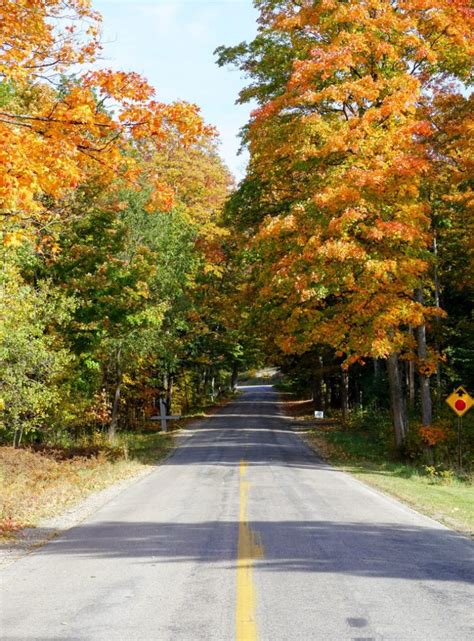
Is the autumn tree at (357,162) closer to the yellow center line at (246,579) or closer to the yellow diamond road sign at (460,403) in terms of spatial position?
the yellow diamond road sign at (460,403)

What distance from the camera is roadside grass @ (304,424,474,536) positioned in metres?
11.6

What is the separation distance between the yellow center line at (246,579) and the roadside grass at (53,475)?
3.51 meters

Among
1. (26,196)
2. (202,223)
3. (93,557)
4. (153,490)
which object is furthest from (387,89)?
(202,223)

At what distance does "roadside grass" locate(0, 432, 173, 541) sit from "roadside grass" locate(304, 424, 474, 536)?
6373 mm

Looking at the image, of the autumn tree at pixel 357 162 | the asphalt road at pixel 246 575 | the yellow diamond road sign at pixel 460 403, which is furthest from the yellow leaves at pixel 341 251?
the asphalt road at pixel 246 575

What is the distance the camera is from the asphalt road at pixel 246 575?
513 centimetres

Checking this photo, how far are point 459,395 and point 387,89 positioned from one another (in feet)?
30.4

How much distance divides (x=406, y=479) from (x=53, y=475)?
924cm

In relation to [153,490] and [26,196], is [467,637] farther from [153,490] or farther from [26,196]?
[153,490]

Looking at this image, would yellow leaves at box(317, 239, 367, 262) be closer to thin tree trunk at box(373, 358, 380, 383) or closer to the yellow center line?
the yellow center line

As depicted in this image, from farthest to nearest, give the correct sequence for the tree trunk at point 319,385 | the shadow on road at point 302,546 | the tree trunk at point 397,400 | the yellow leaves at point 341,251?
the tree trunk at point 319,385
the tree trunk at point 397,400
the yellow leaves at point 341,251
the shadow on road at point 302,546

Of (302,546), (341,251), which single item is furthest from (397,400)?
(302,546)

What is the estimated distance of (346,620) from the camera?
521 centimetres

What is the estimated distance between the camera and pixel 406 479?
1720 centimetres
